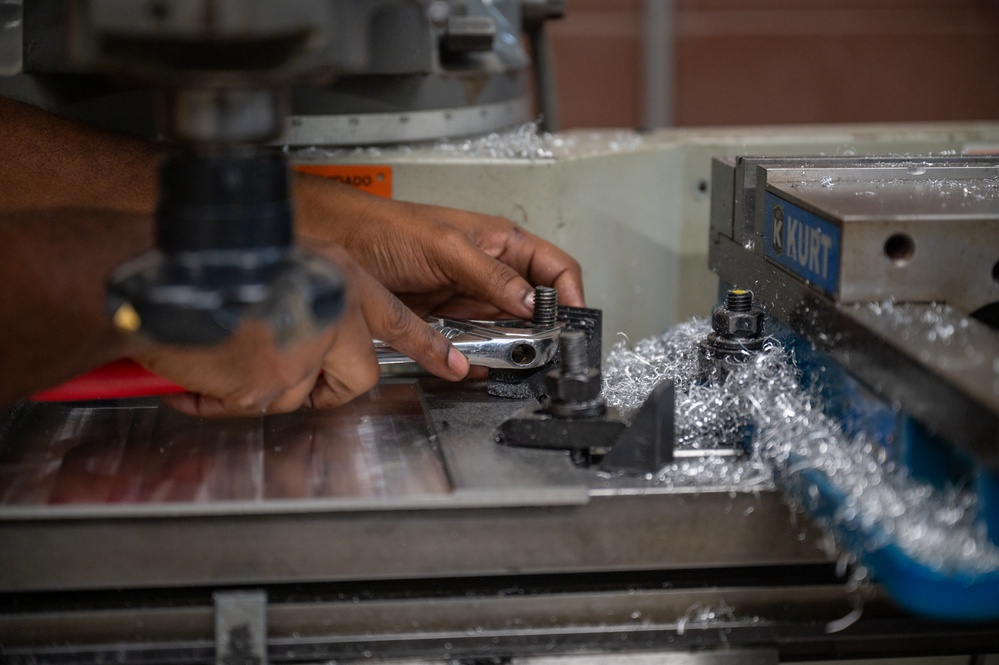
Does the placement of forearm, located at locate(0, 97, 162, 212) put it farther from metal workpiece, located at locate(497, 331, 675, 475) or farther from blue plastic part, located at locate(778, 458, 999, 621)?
blue plastic part, located at locate(778, 458, 999, 621)

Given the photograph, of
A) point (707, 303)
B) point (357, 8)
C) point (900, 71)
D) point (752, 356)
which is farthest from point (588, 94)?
point (357, 8)

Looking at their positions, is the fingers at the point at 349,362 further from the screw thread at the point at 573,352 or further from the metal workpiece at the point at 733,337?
the metal workpiece at the point at 733,337

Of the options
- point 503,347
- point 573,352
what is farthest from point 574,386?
point 503,347

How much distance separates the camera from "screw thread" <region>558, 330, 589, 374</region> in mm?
749

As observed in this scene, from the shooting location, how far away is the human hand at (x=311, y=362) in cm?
70

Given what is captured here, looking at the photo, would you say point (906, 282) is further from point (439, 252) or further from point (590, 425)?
point (439, 252)

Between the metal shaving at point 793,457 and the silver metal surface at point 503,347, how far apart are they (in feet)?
0.23

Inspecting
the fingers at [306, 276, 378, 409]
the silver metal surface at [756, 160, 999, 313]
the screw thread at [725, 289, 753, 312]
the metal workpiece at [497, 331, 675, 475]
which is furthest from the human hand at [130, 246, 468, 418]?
the silver metal surface at [756, 160, 999, 313]

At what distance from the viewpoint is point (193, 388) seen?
29.4 inches

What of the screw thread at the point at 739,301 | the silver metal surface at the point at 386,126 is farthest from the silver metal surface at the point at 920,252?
the silver metal surface at the point at 386,126

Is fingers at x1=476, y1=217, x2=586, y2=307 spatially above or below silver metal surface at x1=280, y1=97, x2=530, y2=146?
below

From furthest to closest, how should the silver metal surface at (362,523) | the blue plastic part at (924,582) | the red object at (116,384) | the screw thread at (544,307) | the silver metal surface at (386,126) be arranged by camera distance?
the silver metal surface at (386,126)
the screw thread at (544,307)
the red object at (116,384)
the silver metal surface at (362,523)
the blue plastic part at (924,582)

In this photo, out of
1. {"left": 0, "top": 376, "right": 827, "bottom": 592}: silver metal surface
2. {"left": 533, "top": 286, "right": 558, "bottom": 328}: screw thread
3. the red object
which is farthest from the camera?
{"left": 533, "top": 286, "right": 558, "bottom": 328}: screw thread

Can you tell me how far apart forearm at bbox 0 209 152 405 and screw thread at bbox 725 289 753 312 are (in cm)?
45
